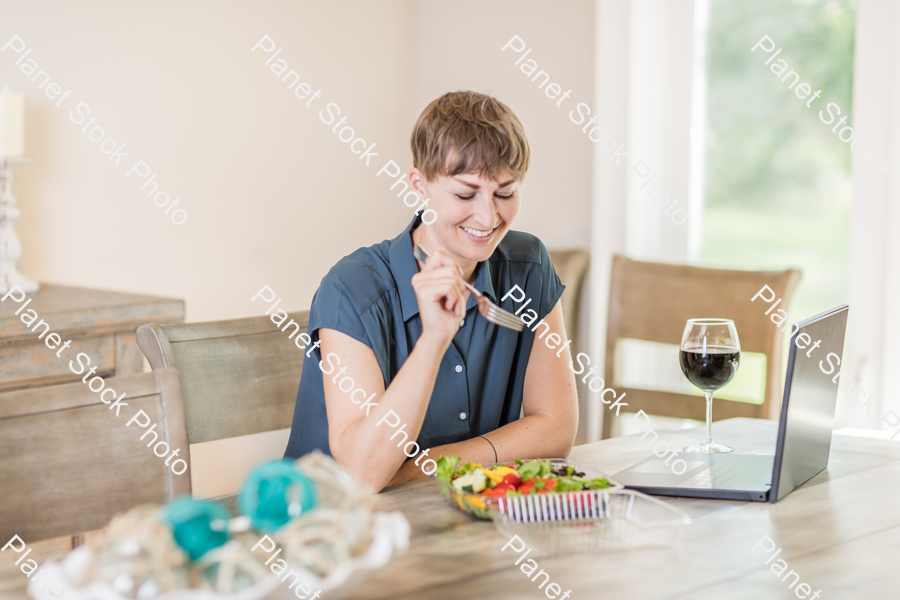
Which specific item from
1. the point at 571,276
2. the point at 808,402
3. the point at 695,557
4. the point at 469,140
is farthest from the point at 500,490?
the point at 571,276

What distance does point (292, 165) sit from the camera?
3.03m

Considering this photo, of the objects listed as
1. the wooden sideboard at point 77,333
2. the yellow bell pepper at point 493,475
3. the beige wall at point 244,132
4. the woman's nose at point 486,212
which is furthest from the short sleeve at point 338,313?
the beige wall at point 244,132

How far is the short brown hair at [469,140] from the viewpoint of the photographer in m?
1.33

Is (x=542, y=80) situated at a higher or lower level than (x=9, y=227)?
higher

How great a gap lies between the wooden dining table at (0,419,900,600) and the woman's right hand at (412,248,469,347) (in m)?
0.22

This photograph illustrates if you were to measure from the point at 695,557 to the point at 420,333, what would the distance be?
2.16ft

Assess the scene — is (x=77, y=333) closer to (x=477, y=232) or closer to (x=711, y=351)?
(x=477, y=232)

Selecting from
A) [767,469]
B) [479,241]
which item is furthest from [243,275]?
[767,469]

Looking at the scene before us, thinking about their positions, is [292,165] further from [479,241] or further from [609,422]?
[479,241]

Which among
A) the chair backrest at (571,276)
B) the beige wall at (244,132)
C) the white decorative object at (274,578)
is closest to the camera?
the white decorative object at (274,578)

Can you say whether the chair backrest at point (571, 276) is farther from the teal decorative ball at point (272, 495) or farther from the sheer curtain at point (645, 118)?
the teal decorative ball at point (272, 495)

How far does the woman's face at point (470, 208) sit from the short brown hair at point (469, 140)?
2cm

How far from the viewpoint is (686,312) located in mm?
2295

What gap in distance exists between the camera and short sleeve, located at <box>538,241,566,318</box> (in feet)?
5.19
